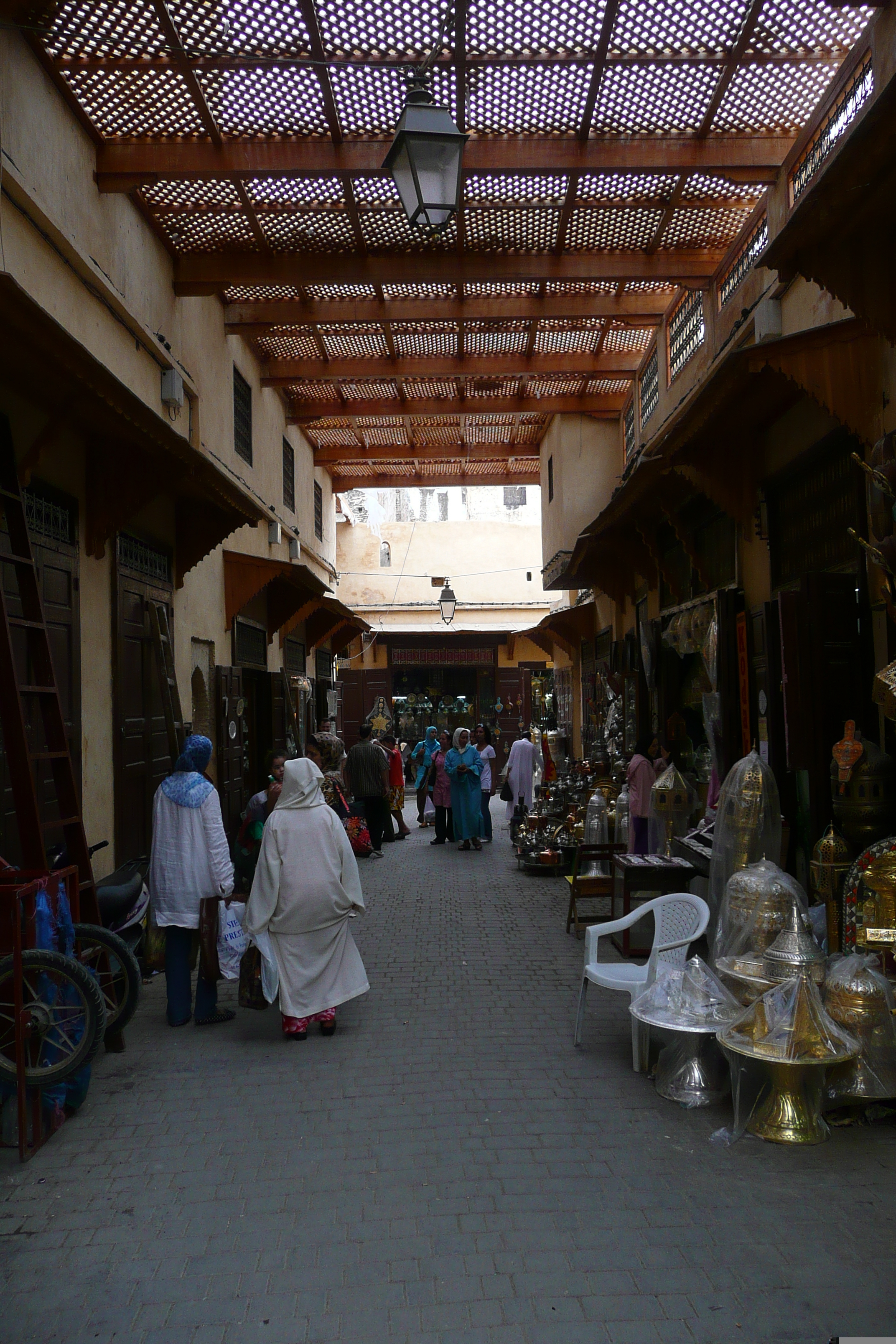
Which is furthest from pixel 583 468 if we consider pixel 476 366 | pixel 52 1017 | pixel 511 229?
pixel 52 1017

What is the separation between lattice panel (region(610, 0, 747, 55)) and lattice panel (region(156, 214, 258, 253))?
383 cm

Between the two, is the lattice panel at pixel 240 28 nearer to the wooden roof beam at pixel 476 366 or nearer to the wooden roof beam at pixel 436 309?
the wooden roof beam at pixel 436 309

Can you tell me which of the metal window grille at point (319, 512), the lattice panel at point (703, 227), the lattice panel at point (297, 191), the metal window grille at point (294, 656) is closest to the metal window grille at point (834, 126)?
the lattice panel at point (703, 227)

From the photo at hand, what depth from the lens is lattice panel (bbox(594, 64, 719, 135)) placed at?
675cm

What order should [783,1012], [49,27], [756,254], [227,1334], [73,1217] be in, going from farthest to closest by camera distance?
[756,254]
[49,27]
[783,1012]
[73,1217]
[227,1334]

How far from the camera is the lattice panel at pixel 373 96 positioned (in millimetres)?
6680

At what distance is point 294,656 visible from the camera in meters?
15.8

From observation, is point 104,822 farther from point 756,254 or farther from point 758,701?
point 756,254

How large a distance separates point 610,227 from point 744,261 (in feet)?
4.42

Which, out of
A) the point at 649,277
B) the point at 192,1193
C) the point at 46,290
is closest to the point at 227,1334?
the point at 192,1193

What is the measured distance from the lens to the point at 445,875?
34.9 ft

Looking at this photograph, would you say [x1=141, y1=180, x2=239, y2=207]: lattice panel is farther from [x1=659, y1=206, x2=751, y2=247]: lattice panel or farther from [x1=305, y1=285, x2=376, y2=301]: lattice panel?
[x1=659, y1=206, x2=751, y2=247]: lattice panel

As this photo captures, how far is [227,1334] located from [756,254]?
8.36 meters

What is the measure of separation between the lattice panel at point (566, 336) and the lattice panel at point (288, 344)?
297 centimetres
